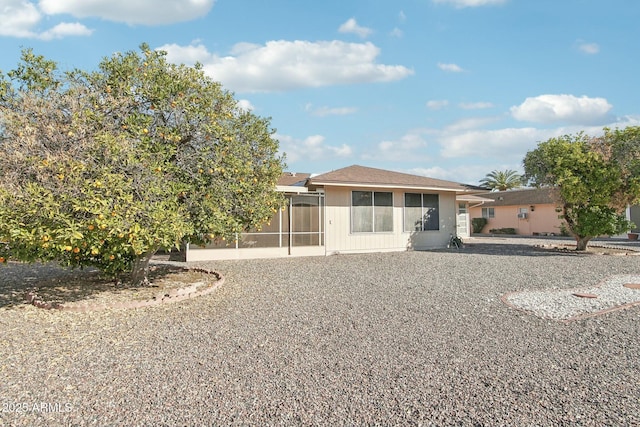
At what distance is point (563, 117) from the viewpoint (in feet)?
62.0

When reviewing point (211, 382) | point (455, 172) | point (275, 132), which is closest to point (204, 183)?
point (275, 132)

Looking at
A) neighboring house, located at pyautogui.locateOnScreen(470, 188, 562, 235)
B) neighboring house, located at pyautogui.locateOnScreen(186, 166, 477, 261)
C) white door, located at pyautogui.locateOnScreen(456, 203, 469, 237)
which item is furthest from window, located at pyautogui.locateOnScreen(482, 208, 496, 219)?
neighboring house, located at pyautogui.locateOnScreen(186, 166, 477, 261)

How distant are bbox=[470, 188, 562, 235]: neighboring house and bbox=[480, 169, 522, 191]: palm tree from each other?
28.4 ft

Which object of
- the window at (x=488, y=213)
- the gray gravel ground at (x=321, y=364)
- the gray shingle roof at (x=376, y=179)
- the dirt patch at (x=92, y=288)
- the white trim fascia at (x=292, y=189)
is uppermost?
the gray shingle roof at (x=376, y=179)

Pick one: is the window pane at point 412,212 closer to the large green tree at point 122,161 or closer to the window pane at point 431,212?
the window pane at point 431,212

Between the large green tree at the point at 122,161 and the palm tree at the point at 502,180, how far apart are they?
118 feet

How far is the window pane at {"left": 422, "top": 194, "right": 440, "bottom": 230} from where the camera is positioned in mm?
15339

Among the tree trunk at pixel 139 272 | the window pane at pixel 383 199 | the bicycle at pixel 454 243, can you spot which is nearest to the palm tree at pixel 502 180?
the bicycle at pixel 454 243

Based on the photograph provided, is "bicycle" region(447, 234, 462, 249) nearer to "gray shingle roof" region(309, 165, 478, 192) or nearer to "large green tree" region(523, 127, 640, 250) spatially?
"gray shingle roof" region(309, 165, 478, 192)

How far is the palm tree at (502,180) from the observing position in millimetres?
38156

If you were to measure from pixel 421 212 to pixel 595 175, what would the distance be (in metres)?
5.94

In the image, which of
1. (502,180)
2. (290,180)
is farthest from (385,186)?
(502,180)

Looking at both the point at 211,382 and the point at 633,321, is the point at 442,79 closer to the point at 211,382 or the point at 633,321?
the point at 633,321

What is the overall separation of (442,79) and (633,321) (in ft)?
31.9
